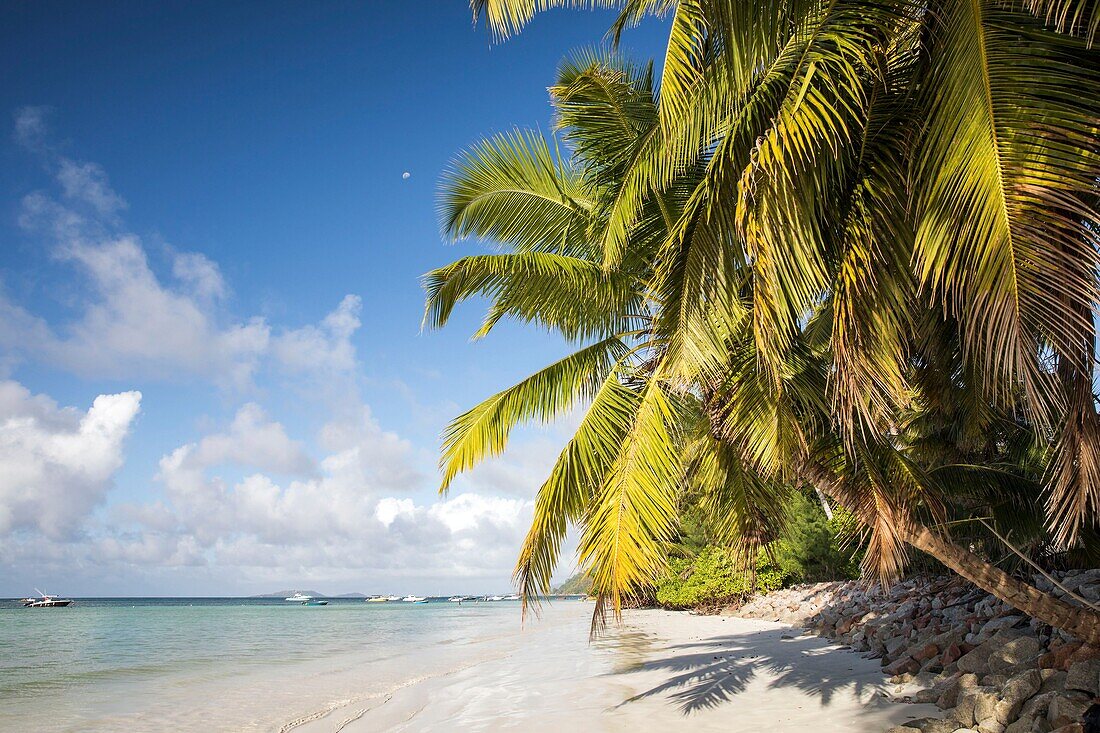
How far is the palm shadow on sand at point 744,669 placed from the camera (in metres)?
7.90

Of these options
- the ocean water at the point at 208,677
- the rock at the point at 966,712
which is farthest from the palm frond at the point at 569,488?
the ocean water at the point at 208,677

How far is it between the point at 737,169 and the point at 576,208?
336cm

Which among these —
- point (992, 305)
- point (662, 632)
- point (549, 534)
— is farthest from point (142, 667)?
point (992, 305)

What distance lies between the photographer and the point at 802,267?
410cm

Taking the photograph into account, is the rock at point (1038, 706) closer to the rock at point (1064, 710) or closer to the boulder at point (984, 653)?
the rock at point (1064, 710)

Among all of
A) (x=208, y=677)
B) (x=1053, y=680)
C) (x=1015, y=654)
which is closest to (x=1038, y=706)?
(x=1053, y=680)

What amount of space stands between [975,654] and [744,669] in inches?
142

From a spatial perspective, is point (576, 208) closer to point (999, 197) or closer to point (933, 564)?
point (999, 197)

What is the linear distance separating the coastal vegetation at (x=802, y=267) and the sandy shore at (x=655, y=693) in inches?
61.6

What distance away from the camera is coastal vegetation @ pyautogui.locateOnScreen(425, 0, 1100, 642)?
3170 millimetres

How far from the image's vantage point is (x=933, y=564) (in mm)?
13422

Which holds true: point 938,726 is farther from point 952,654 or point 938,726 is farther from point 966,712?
point 952,654

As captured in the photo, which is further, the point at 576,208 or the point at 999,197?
the point at 576,208

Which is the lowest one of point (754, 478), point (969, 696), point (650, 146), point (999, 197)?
point (969, 696)
